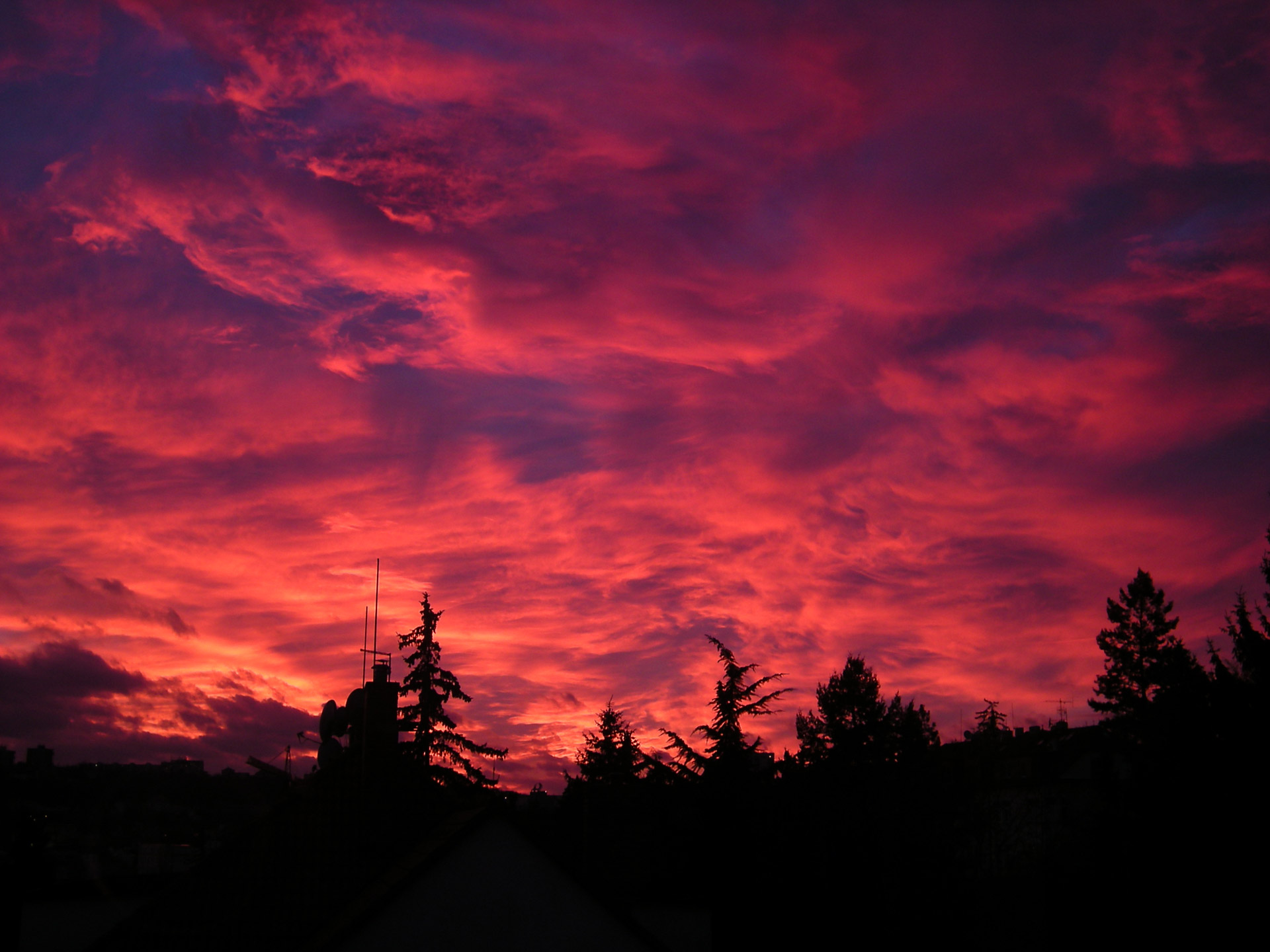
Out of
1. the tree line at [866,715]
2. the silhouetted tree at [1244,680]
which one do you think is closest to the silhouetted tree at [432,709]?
the tree line at [866,715]

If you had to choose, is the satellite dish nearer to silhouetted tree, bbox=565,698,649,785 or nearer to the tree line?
the tree line

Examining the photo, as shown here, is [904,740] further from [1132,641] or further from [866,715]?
[1132,641]

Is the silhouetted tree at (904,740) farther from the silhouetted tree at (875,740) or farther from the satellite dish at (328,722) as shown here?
the satellite dish at (328,722)

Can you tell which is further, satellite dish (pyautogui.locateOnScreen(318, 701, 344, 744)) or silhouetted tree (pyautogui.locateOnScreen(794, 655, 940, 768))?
silhouetted tree (pyautogui.locateOnScreen(794, 655, 940, 768))

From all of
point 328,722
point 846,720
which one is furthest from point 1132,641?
point 328,722

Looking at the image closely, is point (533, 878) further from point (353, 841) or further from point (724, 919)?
point (724, 919)

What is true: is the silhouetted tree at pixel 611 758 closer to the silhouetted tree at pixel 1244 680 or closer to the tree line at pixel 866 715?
the tree line at pixel 866 715

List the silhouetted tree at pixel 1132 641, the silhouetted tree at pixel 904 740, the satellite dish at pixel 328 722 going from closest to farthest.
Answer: the satellite dish at pixel 328 722, the silhouetted tree at pixel 904 740, the silhouetted tree at pixel 1132 641

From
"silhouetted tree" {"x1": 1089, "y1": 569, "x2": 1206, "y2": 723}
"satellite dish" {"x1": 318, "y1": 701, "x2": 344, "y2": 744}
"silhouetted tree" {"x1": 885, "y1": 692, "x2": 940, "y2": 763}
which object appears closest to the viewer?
"satellite dish" {"x1": 318, "y1": 701, "x2": 344, "y2": 744}

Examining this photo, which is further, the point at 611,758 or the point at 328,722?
the point at 611,758

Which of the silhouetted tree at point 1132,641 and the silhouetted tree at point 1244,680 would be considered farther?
the silhouetted tree at point 1132,641

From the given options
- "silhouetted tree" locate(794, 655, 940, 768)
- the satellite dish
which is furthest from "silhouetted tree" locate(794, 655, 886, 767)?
the satellite dish

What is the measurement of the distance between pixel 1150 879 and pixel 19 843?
4931 cm

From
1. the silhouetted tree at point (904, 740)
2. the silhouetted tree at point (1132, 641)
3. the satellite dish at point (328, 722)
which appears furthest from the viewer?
the silhouetted tree at point (1132, 641)
